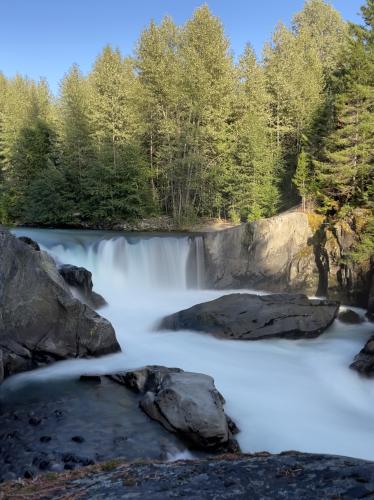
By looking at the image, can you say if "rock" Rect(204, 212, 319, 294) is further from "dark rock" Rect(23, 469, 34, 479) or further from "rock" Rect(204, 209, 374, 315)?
"dark rock" Rect(23, 469, 34, 479)

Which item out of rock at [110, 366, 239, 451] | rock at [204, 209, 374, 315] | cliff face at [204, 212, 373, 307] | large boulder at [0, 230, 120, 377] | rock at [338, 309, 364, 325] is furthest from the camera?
cliff face at [204, 212, 373, 307]

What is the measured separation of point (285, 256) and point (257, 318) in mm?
6072

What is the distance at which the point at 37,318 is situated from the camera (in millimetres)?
9797

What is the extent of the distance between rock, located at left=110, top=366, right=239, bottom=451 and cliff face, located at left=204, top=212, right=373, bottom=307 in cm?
1051

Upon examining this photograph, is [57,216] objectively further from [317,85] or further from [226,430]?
[226,430]

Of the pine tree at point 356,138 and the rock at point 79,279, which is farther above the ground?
the pine tree at point 356,138

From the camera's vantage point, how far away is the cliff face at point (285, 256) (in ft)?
55.0

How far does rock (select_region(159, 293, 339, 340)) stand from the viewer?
12.0 m

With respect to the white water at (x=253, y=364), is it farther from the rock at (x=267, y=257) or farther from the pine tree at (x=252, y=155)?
the pine tree at (x=252, y=155)

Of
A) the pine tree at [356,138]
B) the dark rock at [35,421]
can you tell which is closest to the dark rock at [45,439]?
the dark rock at [35,421]

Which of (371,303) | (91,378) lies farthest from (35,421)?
(371,303)

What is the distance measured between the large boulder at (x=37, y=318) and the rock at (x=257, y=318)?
291 cm

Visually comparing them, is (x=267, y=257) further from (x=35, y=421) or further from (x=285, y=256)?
(x=35, y=421)

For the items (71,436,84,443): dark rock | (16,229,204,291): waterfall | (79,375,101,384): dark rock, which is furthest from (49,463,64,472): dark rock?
(16,229,204,291): waterfall
